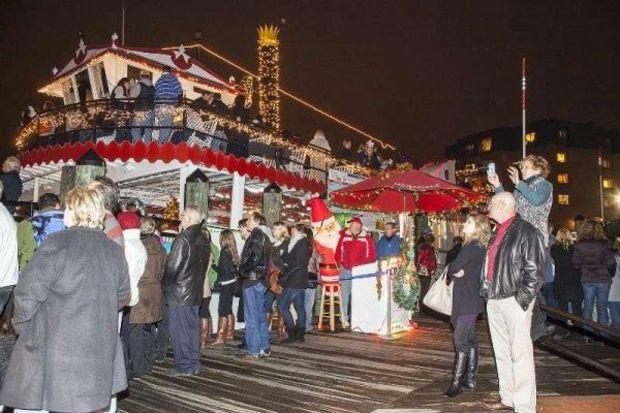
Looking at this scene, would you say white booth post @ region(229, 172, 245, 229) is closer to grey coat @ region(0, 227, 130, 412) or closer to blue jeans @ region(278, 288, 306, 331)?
blue jeans @ region(278, 288, 306, 331)

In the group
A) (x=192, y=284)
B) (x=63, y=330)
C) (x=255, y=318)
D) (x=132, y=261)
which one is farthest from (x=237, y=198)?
(x=63, y=330)

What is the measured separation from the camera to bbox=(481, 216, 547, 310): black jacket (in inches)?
194

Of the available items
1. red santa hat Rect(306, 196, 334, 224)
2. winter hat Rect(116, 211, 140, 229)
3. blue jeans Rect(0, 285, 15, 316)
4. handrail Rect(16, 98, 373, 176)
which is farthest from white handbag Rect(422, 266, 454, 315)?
handrail Rect(16, 98, 373, 176)

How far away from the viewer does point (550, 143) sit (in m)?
72.5

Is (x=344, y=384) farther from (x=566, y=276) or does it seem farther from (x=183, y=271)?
(x=566, y=276)

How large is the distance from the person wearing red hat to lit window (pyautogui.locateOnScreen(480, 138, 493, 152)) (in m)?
75.2

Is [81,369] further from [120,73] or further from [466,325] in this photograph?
[120,73]

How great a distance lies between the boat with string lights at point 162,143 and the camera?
44.2 ft

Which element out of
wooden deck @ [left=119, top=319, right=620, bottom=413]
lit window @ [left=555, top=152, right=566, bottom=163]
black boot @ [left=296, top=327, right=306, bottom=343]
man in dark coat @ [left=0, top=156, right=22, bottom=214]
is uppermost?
lit window @ [left=555, top=152, right=566, bottom=163]

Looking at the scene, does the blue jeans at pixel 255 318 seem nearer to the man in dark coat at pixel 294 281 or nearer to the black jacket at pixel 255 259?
the black jacket at pixel 255 259

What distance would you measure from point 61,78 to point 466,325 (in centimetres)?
1676

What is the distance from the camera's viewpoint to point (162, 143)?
1345 centimetres

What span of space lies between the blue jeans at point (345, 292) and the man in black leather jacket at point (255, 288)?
3258mm

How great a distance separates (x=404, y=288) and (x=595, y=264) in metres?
3.29
